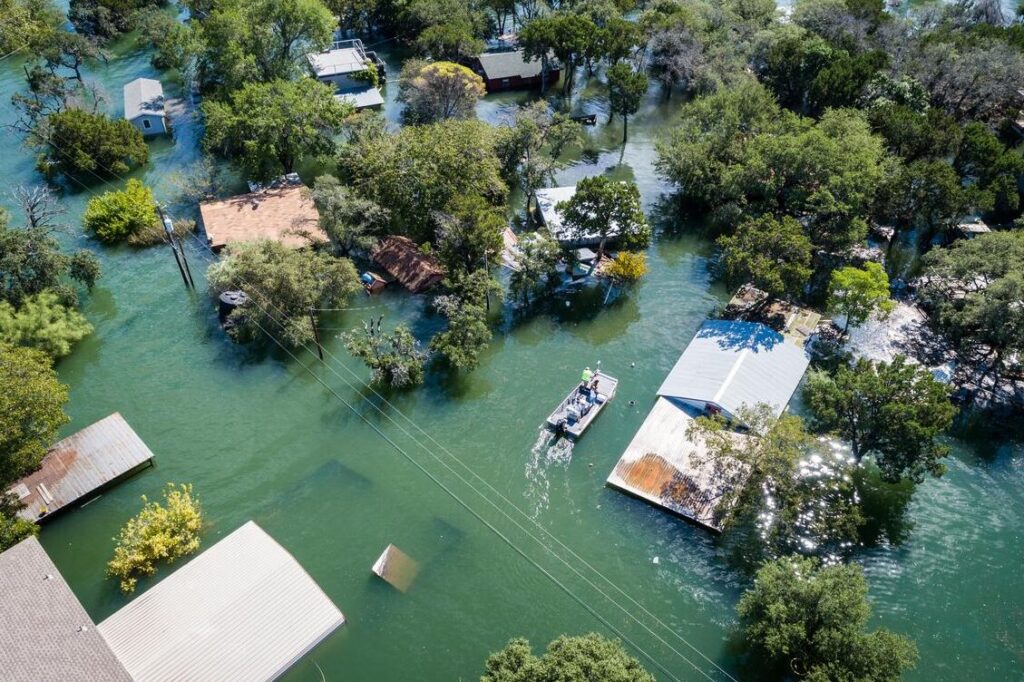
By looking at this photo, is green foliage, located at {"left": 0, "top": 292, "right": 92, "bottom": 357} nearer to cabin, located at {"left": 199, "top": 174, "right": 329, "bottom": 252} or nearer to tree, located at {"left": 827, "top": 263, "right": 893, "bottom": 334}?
cabin, located at {"left": 199, "top": 174, "right": 329, "bottom": 252}

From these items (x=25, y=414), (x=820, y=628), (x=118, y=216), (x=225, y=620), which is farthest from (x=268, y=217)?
(x=820, y=628)

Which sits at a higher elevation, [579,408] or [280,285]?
[280,285]

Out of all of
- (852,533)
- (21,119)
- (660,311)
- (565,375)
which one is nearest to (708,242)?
(660,311)

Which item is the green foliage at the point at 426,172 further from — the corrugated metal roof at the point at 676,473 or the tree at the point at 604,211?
the corrugated metal roof at the point at 676,473

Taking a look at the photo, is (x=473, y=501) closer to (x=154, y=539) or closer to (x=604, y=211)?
(x=154, y=539)

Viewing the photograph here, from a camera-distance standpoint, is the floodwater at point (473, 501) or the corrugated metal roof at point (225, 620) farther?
the floodwater at point (473, 501)

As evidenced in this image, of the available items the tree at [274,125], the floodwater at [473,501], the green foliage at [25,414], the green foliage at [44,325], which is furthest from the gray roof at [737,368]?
the green foliage at [44,325]
